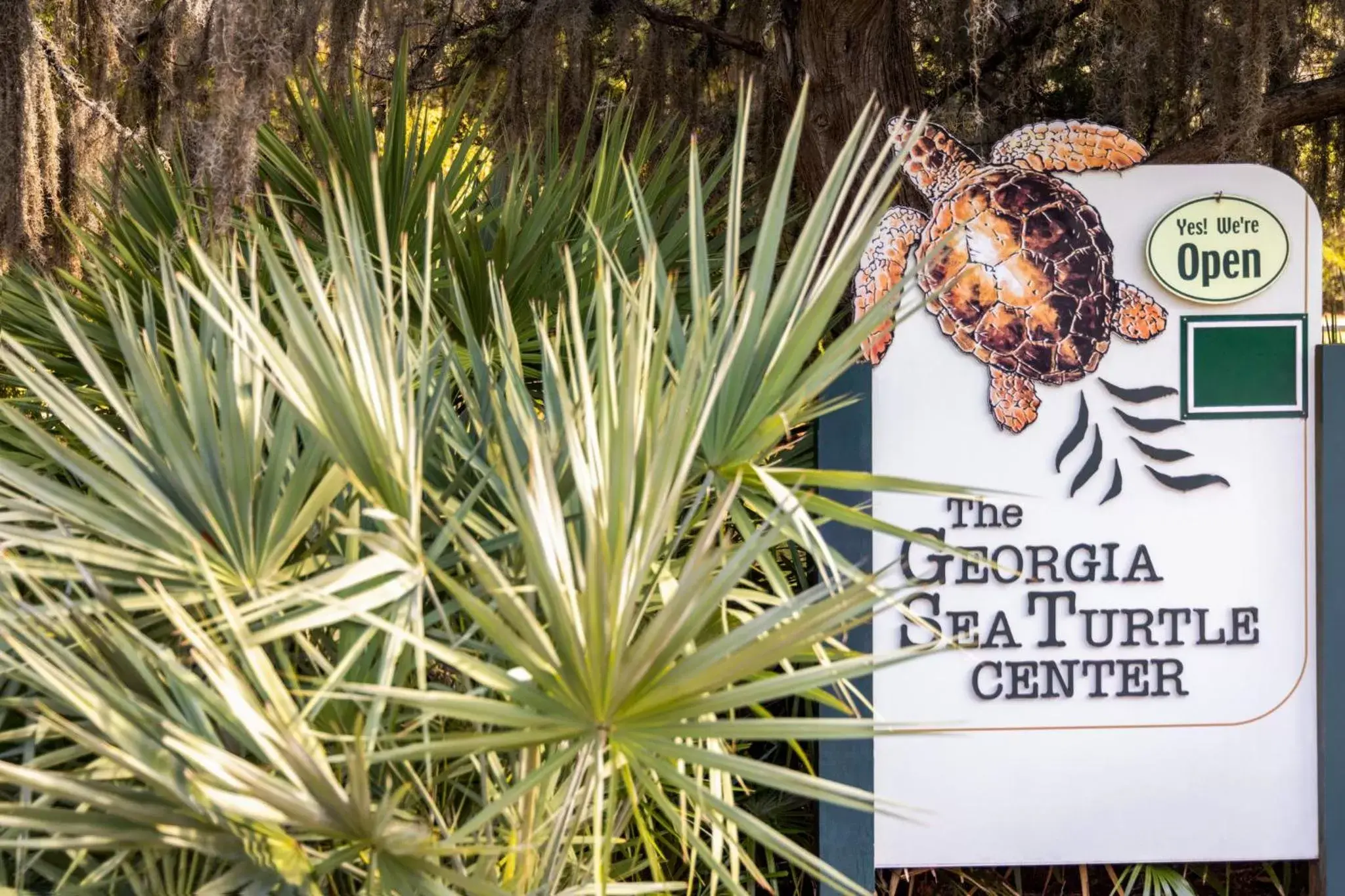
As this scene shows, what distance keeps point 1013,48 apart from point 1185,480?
331 centimetres

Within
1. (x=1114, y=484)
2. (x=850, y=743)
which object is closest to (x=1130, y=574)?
(x=1114, y=484)

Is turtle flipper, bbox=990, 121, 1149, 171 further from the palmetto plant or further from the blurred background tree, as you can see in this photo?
the palmetto plant

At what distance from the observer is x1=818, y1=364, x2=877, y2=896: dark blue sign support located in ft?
9.43

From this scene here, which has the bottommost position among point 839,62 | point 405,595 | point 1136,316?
point 405,595

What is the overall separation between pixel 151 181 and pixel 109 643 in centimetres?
219

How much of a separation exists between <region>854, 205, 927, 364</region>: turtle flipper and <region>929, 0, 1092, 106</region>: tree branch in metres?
2.65

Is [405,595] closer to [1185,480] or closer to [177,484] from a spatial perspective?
[177,484]

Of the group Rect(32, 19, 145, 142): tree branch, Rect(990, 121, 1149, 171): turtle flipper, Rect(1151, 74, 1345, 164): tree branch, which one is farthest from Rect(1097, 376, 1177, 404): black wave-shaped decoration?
Rect(32, 19, 145, 142): tree branch

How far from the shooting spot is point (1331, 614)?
2.94m

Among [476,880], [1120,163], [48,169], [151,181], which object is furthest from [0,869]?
[48,169]

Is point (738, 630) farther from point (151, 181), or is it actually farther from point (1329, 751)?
point (151, 181)

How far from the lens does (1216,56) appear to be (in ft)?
13.1

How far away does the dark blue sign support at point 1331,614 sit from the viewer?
2.92 m

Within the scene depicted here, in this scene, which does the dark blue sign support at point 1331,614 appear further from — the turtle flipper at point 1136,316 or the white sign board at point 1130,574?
the turtle flipper at point 1136,316
